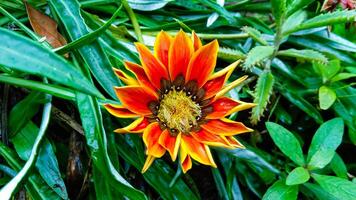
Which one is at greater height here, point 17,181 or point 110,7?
point 110,7

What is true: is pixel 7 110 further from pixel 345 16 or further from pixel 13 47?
pixel 345 16

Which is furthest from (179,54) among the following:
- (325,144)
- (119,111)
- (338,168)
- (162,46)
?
(338,168)

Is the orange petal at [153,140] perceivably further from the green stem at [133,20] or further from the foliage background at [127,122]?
the green stem at [133,20]

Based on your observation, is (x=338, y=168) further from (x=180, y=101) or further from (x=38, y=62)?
(x=38, y=62)

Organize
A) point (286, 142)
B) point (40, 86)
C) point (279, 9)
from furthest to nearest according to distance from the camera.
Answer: point (279, 9)
point (286, 142)
point (40, 86)

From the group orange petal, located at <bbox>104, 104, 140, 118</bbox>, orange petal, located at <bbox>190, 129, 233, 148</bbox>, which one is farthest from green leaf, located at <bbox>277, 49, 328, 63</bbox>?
orange petal, located at <bbox>104, 104, 140, 118</bbox>

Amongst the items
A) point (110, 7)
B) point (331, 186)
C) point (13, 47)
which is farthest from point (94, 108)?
point (331, 186)
